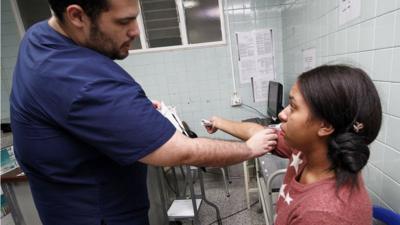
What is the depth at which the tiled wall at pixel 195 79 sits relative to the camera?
294cm

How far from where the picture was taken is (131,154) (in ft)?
2.26

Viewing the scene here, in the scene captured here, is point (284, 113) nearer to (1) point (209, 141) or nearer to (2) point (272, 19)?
(1) point (209, 141)

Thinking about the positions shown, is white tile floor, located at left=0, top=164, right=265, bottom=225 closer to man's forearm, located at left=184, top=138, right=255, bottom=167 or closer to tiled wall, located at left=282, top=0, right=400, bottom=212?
tiled wall, located at left=282, top=0, right=400, bottom=212

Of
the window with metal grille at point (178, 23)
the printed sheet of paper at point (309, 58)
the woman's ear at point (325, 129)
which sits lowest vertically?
the woman's ear at point (325, 129)

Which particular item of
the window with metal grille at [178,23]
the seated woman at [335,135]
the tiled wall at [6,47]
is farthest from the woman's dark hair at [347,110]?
the tiled wall at [6,47]

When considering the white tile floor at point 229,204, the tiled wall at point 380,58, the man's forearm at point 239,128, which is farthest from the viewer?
the white tile floor at point 229,204

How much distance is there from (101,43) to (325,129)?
73 cm

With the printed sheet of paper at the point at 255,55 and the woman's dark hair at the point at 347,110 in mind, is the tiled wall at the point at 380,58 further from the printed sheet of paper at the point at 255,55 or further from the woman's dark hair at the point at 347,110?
the printed sheet of paper at the point at 255,55

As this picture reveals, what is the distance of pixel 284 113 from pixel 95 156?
25.3 inches

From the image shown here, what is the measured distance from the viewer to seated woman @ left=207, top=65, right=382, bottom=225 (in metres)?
0.65

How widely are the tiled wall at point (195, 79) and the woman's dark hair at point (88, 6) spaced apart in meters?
2.28

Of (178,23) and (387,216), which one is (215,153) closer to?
(387,216)

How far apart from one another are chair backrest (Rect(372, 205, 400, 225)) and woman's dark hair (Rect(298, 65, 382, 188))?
11.8 inches

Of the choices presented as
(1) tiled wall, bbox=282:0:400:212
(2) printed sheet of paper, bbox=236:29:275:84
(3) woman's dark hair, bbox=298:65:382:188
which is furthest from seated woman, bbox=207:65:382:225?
(2) printed sheet of paper, bbox=236:29:275:84
